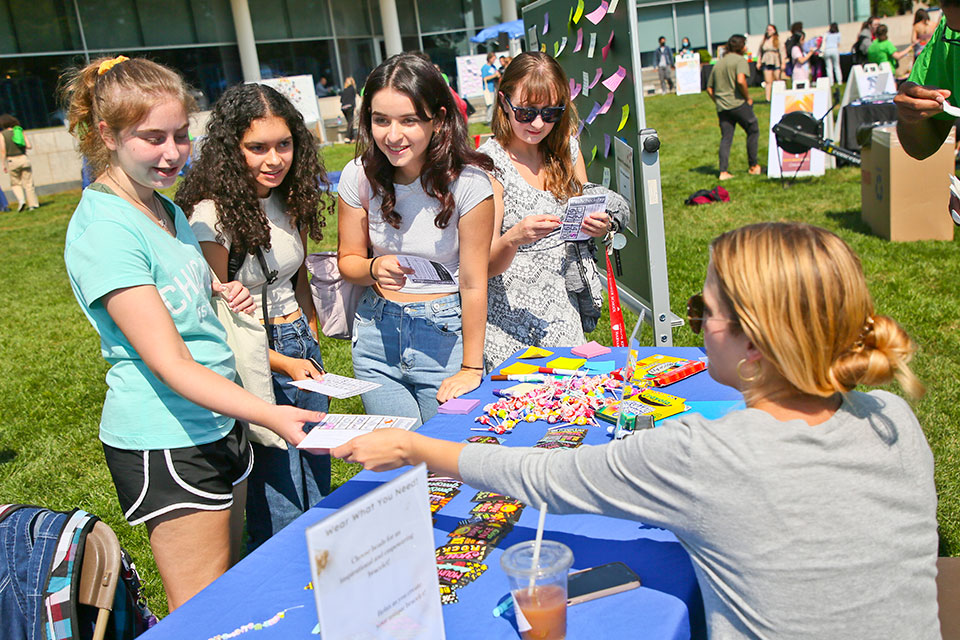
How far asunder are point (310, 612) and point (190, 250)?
0.95 meters

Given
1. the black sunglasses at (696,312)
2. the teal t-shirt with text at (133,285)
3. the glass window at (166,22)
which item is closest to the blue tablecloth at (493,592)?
the teal t-shirt with text at (133,285)

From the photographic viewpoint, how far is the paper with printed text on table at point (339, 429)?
1.66 metres

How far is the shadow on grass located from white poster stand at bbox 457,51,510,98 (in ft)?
47.9

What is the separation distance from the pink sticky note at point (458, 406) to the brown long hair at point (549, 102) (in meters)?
0.98

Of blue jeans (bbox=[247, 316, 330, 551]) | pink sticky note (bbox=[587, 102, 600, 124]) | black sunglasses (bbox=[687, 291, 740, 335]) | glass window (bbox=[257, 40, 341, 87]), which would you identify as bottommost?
blue jeans (bbox=[247, 316, 330, 551])

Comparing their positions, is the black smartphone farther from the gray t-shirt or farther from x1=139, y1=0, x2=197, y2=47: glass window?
x1=139, y1=0, x2=197, y2=47: glass window

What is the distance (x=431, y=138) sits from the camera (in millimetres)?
2451

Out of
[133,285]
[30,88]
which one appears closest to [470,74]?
[30,88]

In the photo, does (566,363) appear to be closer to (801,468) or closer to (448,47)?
(801,468)

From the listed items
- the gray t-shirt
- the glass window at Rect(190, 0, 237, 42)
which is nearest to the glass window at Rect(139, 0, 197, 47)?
the glass window at Rect(190, 0, 237, 42)

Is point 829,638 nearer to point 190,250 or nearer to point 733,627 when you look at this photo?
point 733,627

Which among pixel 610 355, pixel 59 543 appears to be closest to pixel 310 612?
pixel 59 543

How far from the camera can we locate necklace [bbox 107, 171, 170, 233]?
1825 mm

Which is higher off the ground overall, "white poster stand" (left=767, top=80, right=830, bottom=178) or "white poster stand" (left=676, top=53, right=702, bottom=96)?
"white poster stand" (left=676, top=53, right=702, bottom=96)
